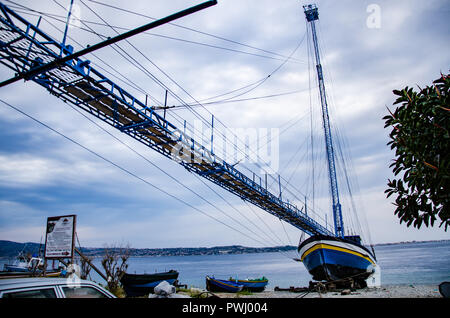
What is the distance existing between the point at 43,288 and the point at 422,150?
6203mm

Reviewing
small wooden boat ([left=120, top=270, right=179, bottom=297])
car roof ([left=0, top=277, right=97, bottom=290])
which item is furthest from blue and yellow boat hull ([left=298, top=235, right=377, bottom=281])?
car roof ([left=0, top=277, right=97, bottom=290])

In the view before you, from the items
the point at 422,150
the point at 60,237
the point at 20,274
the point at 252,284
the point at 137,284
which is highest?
the point at 422,150

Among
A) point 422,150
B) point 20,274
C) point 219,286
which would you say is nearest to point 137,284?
point 219,286

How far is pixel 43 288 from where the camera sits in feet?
10.5

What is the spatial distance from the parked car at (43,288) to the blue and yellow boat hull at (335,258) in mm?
22821

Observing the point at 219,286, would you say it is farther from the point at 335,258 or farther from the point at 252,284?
the point at 335,258

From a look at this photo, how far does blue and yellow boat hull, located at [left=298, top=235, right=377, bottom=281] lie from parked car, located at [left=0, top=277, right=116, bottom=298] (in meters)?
22.8

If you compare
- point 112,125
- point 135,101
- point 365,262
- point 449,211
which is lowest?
point 365,262

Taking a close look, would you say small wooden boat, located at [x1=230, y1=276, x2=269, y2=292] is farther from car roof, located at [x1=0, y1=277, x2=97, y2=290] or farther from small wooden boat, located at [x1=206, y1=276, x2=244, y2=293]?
car roof, located at [x1=0, y1=277, x2=97, y2=290]

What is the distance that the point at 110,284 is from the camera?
1586 centimetres

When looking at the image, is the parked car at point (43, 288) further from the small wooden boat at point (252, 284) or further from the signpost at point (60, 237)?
the small wooden boat at point (252, 284)
